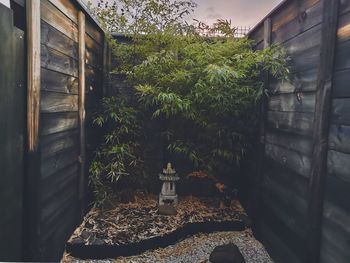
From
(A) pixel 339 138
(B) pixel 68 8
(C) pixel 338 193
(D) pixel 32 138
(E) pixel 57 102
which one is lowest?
(C) pixel 338 193

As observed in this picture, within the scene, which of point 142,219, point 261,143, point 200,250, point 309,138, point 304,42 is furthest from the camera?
point 142,219

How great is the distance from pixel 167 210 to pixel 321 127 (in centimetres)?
230

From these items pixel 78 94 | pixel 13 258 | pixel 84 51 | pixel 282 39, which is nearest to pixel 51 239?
pixel 13 258

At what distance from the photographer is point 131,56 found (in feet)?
13.6

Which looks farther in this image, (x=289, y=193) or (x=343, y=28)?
(x=289, y=193)

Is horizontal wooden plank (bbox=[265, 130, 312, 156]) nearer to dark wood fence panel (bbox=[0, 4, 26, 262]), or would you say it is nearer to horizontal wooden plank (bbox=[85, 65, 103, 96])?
dark wood fence panel (bbox=[0, 4, 26, 262])

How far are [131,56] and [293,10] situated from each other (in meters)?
2.37

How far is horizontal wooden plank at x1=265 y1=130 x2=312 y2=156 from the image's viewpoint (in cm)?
216

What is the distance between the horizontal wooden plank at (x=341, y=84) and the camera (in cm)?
168

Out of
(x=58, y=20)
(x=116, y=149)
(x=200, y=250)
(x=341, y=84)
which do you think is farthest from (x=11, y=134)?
(x=200, y=250)

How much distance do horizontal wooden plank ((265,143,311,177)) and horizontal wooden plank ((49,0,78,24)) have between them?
2412 mm

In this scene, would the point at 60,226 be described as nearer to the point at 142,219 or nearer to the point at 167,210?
the point at 142,219

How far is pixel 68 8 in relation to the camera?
2.67 m

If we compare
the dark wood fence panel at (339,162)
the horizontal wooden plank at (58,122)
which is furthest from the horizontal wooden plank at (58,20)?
the dark wood fence panel at (339,162)
